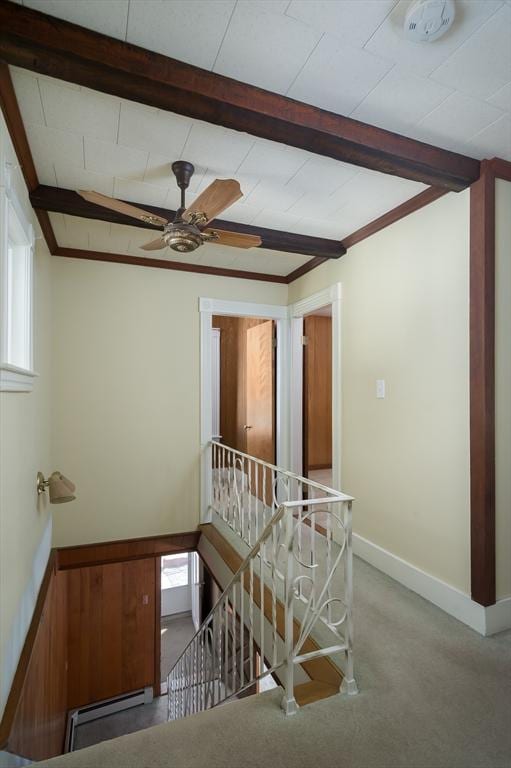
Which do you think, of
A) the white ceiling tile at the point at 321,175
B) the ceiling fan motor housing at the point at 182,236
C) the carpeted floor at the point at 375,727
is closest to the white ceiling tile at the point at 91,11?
the ceiling fan motor housing at the point at 182,236

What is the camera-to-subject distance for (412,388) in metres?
2.56

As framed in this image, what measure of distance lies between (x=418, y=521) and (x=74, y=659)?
12.5 feet

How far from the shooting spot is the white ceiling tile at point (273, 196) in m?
2.41

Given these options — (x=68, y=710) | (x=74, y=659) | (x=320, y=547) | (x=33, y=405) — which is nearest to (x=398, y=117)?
(x=33, y=405)

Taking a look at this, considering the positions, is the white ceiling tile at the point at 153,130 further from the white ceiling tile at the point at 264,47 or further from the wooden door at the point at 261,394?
the wooden door at the point at 261,394

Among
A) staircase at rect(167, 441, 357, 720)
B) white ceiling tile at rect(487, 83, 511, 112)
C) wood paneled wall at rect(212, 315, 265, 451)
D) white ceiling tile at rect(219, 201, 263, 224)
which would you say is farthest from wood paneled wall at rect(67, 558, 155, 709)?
white ceiling tile at rect(487, 83, 511, 112)

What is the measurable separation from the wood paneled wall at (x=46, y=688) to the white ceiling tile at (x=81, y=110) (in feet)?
9.03

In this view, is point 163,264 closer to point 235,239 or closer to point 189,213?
point 235,239

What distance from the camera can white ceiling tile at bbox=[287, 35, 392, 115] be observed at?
4.75 feet

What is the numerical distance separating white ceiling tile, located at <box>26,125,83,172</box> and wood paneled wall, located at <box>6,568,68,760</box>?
2.73 metres

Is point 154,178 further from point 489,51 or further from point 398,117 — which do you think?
point 489,51

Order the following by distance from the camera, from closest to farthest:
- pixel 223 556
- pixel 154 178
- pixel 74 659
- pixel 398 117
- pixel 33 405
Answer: pixel 398 117, pixel 154 178, pixel 33 405, pixel 223 556, pixel 74 659

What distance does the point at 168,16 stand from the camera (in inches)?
51.4

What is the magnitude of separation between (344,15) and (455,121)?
0.81 metres
